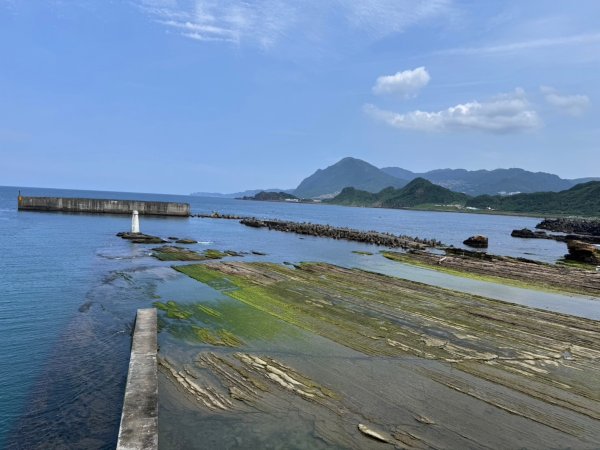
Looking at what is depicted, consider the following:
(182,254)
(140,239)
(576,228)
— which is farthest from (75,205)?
(576,228)

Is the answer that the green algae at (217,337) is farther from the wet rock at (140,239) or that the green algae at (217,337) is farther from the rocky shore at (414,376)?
the wet rock at (140,239)

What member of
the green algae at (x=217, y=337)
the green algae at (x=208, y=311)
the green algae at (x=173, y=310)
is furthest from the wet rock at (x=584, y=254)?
the green algae at (x=173, y=310)

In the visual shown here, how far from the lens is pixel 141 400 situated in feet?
35.5

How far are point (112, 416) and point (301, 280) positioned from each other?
65.8ft

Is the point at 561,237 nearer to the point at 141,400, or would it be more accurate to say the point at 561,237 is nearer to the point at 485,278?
the point at 485,278

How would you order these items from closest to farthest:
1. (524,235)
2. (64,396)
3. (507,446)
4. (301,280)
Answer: (507,446) < (64,396) < (301,280) < (524,235)

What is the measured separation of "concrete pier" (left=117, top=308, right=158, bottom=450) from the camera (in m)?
9.12

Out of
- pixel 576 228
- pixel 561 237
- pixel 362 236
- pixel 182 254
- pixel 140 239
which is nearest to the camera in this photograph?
pixel 182 254

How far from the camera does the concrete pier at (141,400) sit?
29.9ft

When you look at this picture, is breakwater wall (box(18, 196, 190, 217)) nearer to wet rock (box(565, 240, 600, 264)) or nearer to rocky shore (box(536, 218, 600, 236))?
wet rock (box(565, 240, 600, 264))

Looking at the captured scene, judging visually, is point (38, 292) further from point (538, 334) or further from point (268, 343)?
point (538, 334)

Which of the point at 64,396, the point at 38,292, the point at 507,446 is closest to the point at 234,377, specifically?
the point at 64,396

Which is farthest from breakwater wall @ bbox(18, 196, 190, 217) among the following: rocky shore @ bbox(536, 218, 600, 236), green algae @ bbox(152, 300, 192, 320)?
rocky shore @ bbox(536, 218, 600, 236)

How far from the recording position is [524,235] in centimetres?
9788
